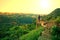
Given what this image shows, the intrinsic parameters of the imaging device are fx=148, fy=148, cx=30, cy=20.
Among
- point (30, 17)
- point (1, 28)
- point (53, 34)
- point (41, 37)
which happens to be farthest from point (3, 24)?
point (53, 34)

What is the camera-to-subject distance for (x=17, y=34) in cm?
203

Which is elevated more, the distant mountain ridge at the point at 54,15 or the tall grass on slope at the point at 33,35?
the distant mountain ridge at the point at 54,15

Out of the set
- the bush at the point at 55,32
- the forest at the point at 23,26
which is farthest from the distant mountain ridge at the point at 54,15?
the bush at the point at 55,32

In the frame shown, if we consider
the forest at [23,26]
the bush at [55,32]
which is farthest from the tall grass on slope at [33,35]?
the bush at [55,32]

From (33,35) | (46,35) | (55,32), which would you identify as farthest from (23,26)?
(55,32)

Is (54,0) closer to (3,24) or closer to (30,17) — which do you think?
(30,17)

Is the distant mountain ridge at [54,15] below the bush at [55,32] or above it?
above

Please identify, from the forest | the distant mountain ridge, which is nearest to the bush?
the forest

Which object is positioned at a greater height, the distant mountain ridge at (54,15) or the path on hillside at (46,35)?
the distant mountain ridge at (54,15)

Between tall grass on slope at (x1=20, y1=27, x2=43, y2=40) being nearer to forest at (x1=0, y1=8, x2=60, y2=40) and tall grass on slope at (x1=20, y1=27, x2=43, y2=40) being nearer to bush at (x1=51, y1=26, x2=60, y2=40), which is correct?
forest at (x1=0, y1=8, x2=60, y2=40)

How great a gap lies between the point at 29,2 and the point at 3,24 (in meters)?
0.48

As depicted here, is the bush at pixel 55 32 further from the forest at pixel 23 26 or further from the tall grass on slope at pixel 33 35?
the tall grass on slope at pixel 33 35

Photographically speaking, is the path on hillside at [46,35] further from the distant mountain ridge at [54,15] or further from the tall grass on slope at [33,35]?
the distant mountain ridge at [54,15]

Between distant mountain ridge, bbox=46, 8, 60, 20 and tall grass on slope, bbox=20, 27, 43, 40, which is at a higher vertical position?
distant mountain ridge, bbox=46, 8, 60, 20
